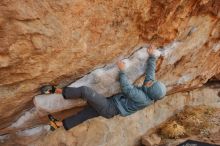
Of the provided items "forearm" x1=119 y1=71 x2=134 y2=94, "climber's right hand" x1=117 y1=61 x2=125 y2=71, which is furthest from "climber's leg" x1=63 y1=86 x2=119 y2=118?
"climber's right hand" x1=117 y1=61 x2=125 y2=71

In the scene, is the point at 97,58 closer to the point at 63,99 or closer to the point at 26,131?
the point at 63,99

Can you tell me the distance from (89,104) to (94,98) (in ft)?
0.92

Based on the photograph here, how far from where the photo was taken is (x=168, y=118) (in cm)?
948

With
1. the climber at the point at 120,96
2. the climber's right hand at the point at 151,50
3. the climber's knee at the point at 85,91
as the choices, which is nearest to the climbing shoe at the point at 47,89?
→ the climber at the point at 120,96

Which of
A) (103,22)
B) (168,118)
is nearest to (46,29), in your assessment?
(103,22)

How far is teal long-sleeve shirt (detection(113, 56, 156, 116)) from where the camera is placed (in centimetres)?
602

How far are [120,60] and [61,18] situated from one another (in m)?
1.68

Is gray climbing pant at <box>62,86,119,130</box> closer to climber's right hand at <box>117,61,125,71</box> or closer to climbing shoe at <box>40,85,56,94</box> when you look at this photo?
climbing shoe at <box>40,85,56,94</box>

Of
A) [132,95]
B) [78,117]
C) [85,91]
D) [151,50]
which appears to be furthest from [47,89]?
[151,50]

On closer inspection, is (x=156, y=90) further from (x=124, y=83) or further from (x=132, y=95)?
(x=124, y=83)

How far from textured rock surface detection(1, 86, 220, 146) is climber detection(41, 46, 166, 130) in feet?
2.20

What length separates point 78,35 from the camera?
5.10m

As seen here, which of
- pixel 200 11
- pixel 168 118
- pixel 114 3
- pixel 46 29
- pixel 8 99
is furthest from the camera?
pixel 168 118

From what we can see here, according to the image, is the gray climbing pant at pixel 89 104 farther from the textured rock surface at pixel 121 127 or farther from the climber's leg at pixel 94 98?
the textured rock surface at pixel 121 127
